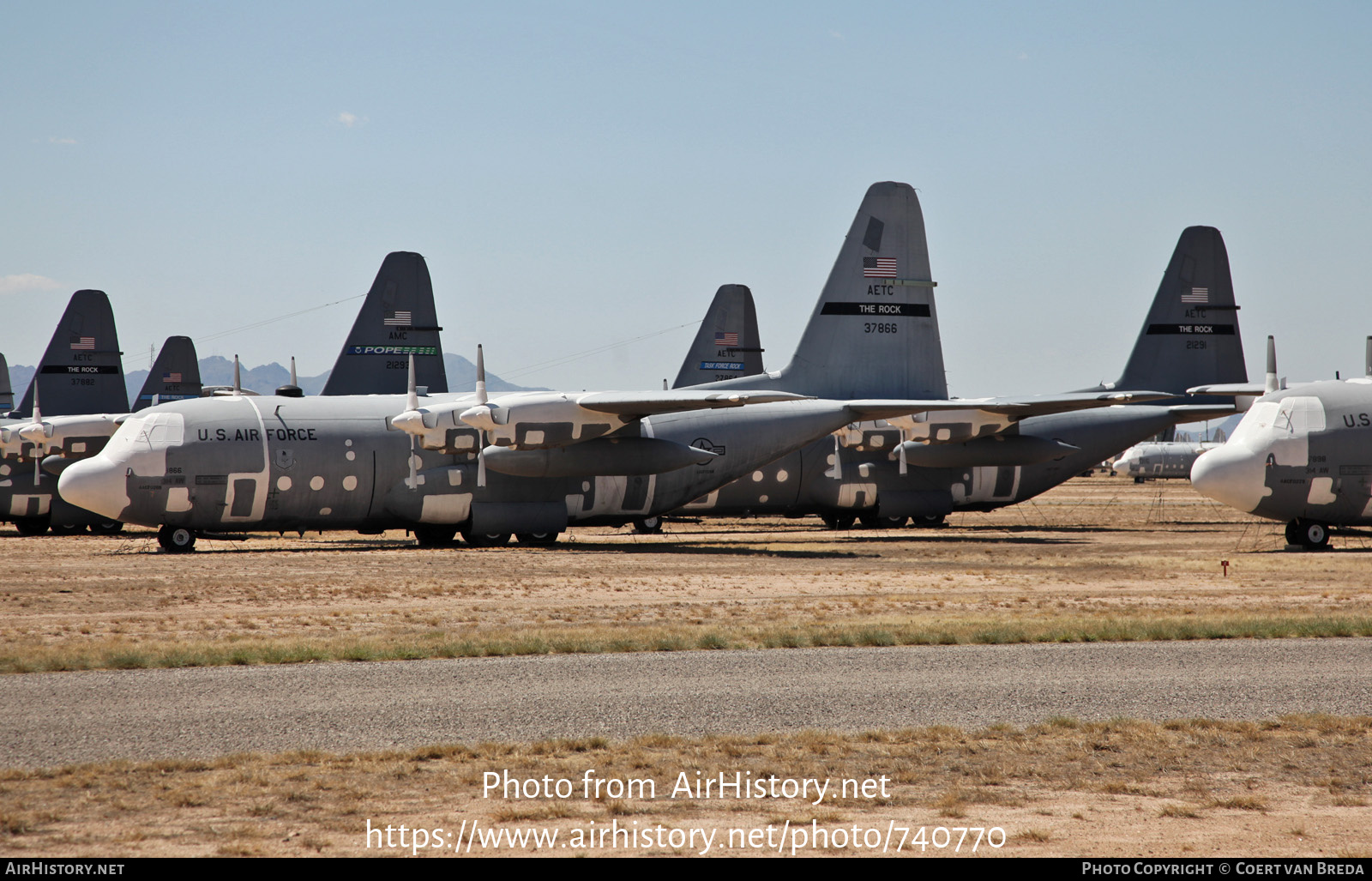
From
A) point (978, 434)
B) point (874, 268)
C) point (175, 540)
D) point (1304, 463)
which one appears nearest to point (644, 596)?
point (175, 540)

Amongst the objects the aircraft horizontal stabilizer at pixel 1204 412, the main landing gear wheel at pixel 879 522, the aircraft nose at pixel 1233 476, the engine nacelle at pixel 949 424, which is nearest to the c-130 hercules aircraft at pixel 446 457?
the engine nacelle at pixel 949 424

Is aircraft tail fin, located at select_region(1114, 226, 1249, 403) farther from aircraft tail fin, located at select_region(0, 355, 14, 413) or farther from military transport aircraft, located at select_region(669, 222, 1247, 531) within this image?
aircraft tail fin, located at select_region(0, 355, 14, 413)

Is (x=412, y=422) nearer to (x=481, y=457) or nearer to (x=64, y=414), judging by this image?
(x=481, y=457)

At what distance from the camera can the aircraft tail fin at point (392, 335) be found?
37250 millimetres

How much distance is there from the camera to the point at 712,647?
14.4 metres

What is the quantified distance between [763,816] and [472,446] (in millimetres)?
23009

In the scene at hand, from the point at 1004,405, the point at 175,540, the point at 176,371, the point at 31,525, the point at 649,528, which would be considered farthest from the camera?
the point at 176,371

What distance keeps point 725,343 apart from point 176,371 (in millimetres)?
22372

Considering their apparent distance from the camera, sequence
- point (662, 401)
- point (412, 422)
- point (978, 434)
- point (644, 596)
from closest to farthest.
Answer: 1. point (644, 596)
2. point (412, 422)
3. point (662, 401)
4. point (978, 434)

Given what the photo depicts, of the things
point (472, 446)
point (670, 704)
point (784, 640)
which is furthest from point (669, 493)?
point (670, 704)

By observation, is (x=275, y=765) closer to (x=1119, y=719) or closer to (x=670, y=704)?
(x=670, y=704)

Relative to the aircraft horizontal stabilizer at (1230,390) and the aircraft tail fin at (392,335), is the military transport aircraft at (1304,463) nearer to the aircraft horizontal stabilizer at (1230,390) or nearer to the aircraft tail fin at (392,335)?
the aircraft horizontal stabilizer at (1230,390)

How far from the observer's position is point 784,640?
14766 millimetres

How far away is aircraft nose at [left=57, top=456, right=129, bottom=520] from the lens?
28000mm
